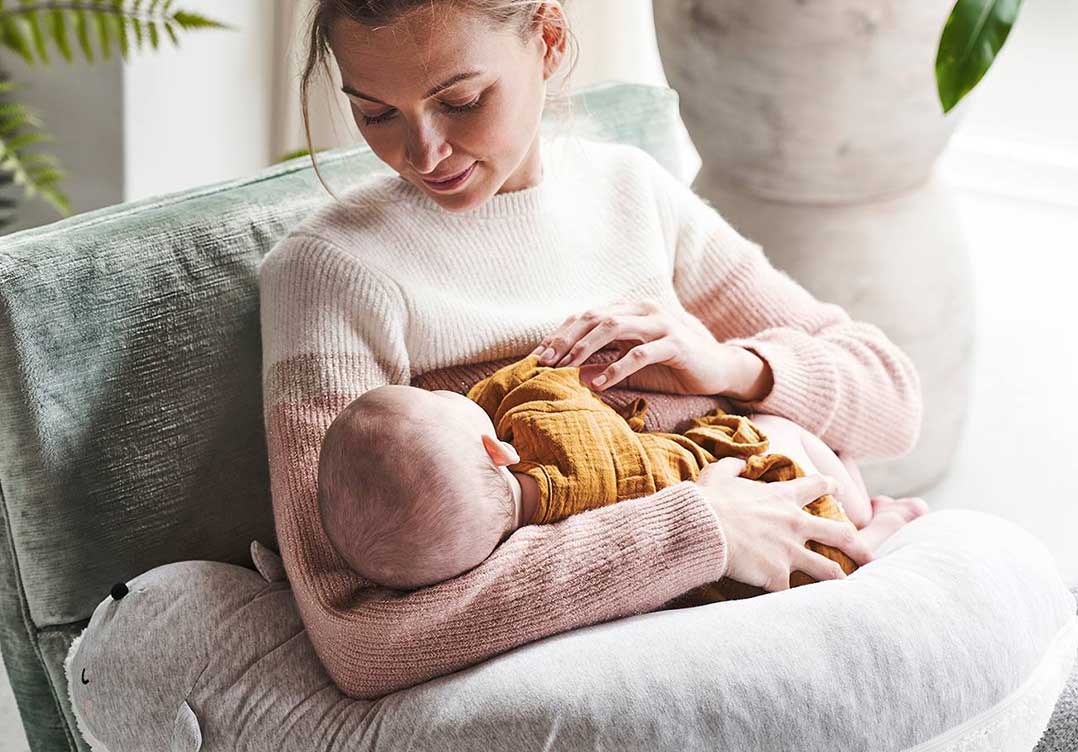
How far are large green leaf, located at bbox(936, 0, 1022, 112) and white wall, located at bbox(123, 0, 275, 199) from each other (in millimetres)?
1515

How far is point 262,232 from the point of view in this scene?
136 cm

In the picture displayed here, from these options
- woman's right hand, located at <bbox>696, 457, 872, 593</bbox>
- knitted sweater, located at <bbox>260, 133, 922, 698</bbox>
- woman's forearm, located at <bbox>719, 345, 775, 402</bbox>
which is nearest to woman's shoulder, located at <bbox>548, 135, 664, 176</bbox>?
knitted sweater, located at <bbox>260, 133, 922, 698</bbox>

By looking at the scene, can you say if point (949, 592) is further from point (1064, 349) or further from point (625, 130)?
point (1064, 349)

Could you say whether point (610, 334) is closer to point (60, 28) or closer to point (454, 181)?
point (454, 181)

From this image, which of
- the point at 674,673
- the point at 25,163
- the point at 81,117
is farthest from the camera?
the point at 81,117

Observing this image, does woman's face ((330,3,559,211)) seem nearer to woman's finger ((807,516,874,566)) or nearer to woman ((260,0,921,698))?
woman ((260,0,921,698))

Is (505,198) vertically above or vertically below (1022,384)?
above

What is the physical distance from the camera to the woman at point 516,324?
1091mm

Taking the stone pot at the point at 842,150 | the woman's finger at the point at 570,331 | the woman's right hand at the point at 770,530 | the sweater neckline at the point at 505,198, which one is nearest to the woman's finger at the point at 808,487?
the woman's right hand at the point at 770,530

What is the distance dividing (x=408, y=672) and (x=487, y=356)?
0.38 metres

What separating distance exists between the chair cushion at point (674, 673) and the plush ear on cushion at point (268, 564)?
0.03 metres

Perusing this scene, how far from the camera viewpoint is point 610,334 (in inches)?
50.7

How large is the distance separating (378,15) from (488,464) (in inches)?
16.5

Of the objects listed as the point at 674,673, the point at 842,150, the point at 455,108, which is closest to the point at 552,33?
the point at 455,108
